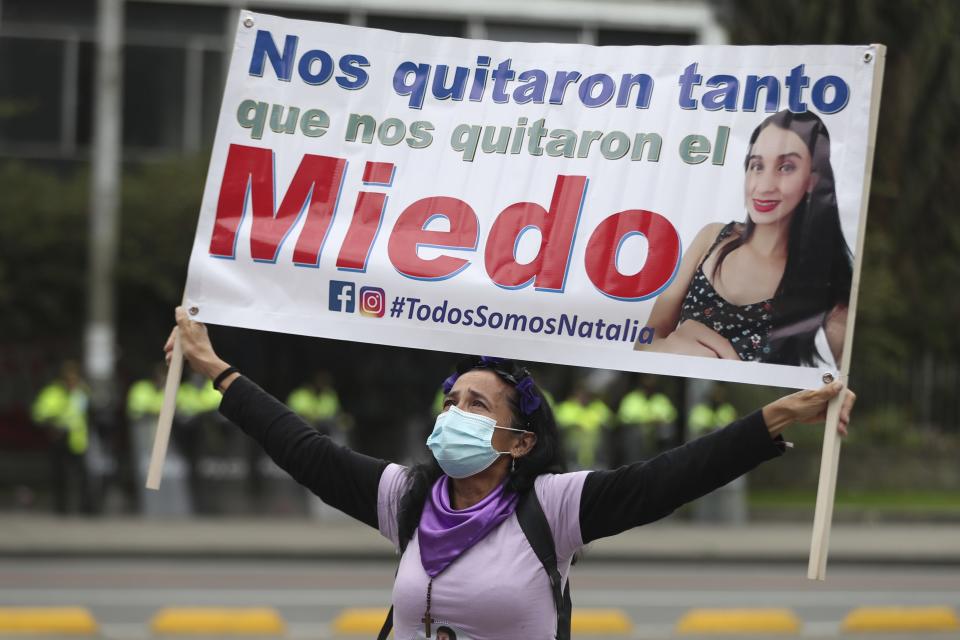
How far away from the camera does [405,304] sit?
4727mm

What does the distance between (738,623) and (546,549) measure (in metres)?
7.48

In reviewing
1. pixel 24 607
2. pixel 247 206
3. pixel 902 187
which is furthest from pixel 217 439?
pixel 247 206

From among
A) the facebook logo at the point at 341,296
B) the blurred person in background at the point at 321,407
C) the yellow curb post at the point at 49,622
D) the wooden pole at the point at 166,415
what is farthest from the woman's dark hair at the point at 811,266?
the blurred person in background at the point at 321,407

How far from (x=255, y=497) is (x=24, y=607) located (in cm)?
810

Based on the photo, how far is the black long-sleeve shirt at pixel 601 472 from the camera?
154 inches

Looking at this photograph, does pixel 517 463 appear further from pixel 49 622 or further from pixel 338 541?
pixel 338 541

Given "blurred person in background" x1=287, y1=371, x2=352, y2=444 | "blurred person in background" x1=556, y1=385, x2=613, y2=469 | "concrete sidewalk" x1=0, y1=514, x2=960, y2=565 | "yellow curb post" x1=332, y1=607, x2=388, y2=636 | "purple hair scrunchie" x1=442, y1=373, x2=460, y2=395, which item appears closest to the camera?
"purple hair scrunchie" x1=442, y1=373, x2=460, y2=395

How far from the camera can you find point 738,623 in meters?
11.2

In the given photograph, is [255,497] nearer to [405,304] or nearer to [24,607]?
[24,607]

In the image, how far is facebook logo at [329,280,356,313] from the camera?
480 cm

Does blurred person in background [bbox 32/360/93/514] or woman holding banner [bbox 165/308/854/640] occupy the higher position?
blurred person in background [bbox 32/360/93/514]

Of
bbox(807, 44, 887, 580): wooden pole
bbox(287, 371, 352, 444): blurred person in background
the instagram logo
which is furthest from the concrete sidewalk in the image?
bbox(807, 44, 887, 580): wooden pole

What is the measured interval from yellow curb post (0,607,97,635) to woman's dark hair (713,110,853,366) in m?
7.30

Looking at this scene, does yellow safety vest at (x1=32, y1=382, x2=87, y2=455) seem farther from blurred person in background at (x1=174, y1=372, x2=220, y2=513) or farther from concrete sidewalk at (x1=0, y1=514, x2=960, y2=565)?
blurred person in background at (x1=174, y1=372, x2=220, y2=513)
